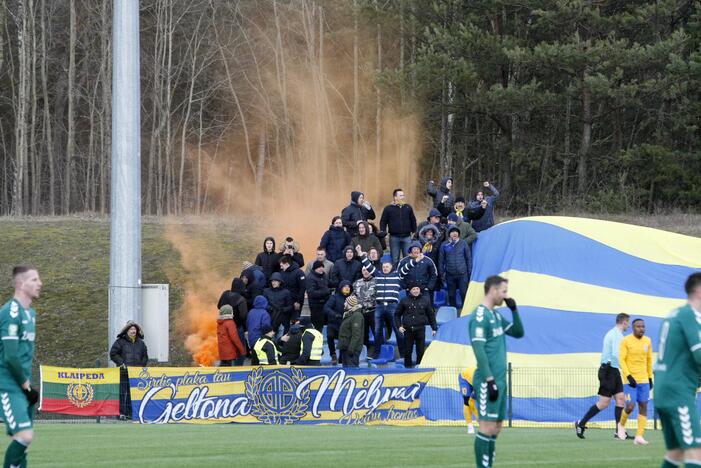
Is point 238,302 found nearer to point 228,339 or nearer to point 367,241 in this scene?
point 228,339

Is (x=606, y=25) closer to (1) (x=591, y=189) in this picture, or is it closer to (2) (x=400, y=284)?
(1) (x=591, y=189)

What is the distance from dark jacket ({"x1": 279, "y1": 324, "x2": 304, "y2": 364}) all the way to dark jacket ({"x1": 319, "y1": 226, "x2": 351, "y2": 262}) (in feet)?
11.8

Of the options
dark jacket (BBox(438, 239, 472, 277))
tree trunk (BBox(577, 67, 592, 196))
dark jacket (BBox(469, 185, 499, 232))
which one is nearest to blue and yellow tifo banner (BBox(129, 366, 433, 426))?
A: dark jacket (BBox(438, 239, 472, 277))

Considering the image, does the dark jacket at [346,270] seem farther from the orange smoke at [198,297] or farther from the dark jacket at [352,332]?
the orange smoke at [198,297]

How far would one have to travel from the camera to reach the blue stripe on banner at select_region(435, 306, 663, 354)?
24266mm

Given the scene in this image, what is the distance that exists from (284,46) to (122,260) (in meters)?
38.6

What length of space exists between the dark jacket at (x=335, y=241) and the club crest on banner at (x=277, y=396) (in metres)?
5.57

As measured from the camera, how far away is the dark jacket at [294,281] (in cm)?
2577

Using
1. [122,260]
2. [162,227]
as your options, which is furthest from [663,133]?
[122,260]

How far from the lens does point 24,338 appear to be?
36.6 feet

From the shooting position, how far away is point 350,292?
81.1 ft

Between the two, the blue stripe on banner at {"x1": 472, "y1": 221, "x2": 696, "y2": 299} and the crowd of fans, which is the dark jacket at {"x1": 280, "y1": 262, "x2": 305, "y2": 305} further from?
the blue stripe on banner at {"x1": 472, "y1": 221, "x2": 696, "y2": 299}

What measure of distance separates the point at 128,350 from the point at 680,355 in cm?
1602

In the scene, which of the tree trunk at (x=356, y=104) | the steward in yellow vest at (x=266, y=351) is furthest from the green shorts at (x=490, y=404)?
the tree trunk at (x=356, y=104)
